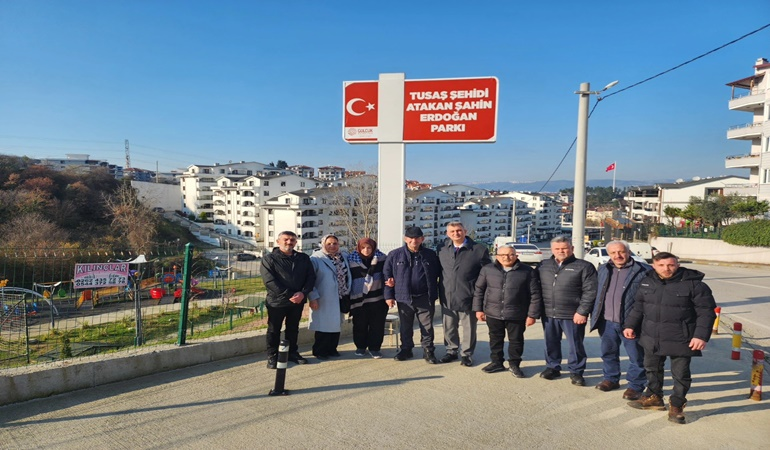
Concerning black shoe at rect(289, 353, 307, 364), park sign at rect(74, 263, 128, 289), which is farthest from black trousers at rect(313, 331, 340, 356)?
park sign at rect(74, 263, 128, 289)

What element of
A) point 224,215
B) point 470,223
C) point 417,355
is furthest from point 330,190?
point 417,355

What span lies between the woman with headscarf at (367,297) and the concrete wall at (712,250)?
94.2 ft

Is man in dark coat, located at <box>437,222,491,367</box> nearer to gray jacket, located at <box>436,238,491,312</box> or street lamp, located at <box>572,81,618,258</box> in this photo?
gray jacket, located at <box>436,238,491,312</box>

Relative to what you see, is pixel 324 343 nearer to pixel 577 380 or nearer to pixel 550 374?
pixel 550 374

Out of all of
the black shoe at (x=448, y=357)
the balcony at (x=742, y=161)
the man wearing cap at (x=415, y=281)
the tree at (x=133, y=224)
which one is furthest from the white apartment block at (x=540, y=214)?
the man wearing cap at (x=415, y=281)

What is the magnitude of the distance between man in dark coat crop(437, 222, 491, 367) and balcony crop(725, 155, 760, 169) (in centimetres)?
4039

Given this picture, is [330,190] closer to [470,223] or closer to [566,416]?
[470,223]

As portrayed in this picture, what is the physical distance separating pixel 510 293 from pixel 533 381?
41.0 inches

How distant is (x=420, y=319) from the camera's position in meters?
5.65

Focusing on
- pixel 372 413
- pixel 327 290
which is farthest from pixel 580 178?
pixel 372 413

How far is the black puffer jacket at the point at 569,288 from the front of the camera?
472cm

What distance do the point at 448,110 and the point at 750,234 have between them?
87.2 feet

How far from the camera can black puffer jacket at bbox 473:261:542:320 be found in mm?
4953

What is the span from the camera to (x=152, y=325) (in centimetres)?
2078
